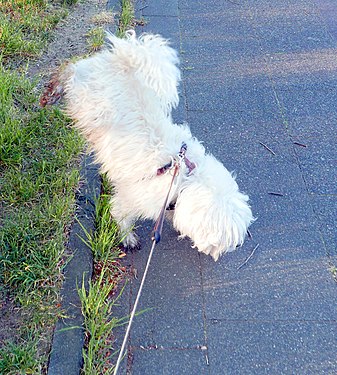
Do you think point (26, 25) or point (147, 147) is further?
point (26, 25)

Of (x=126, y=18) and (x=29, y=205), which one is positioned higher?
(x=126, y=18)

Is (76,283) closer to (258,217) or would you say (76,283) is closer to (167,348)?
(167,348)

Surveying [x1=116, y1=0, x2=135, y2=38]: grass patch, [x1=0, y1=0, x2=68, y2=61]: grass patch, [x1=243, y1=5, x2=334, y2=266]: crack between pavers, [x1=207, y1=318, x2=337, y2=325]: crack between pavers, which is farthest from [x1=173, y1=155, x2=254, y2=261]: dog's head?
[x1=116, y1=0, x2=135, y2=38]: grass patch

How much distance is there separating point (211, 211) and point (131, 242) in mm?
757

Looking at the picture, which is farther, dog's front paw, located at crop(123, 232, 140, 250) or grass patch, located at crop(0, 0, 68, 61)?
grass patch, located at crop(0, 0, 68, 61)

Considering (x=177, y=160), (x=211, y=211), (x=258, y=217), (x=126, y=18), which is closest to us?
(x=211, y=211)

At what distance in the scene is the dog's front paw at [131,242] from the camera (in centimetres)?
305

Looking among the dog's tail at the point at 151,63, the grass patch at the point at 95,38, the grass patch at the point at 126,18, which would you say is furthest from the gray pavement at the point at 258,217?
the dog's tail at the point at 151,63

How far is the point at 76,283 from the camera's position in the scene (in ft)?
9.09

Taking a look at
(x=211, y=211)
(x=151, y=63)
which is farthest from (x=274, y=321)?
(x=151, y=63)

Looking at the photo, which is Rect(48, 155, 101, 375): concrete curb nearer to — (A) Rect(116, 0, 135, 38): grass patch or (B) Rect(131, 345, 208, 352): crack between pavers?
(B) Rect(131, 345, 208, 352): crack between pavers

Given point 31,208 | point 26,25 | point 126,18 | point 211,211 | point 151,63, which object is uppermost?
point 151,63

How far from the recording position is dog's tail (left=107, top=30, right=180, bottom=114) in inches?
111

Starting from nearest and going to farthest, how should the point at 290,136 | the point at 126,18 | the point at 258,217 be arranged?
the point at 258,217, the point at 290,136, the point at 126,18
